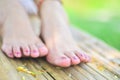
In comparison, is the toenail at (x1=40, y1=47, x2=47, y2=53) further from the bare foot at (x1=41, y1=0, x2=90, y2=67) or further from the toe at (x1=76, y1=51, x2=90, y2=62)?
the toe at (x1=76, y1=51, x2=90, y2=62)

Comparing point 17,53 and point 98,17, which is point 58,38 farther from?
point 98,17

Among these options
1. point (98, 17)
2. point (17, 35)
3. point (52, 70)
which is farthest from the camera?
point (98, 17)

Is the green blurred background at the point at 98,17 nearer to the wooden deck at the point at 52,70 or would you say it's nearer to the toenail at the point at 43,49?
the wooden deck at the point at 52,70

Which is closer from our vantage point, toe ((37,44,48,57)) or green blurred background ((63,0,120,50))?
toe ((37,44,48,57))

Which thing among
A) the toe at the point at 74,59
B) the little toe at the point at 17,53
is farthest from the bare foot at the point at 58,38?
the little toe at the point at 17,53

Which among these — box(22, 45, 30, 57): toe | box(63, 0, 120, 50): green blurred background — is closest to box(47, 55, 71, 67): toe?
box(22, 45, 30, 57): toe

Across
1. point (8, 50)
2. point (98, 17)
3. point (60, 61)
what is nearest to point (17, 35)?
point (8, 50)

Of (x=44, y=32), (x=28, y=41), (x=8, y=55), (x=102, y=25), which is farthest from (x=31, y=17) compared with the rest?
(x=102, y=25)

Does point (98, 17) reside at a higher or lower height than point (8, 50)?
lower
